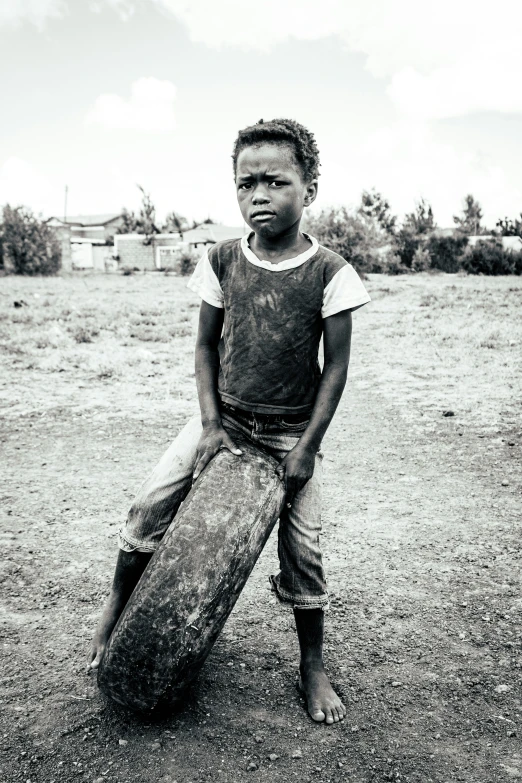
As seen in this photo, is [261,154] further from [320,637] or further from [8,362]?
[8,362]

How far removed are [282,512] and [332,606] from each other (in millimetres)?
848

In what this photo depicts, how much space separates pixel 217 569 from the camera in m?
2.07

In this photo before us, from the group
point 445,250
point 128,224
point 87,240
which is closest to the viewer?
point 445,250

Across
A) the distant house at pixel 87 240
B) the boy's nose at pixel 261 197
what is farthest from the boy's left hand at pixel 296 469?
the distant house at pixel 87 240

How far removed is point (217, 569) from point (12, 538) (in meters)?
1.91

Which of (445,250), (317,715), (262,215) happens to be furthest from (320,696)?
(445,250)

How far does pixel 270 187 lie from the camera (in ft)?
7.34

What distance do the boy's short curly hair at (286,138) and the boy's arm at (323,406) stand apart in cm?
55

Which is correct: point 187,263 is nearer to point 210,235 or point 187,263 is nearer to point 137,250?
point 137,250

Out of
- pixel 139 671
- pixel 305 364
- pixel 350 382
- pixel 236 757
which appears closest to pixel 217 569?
pixel 139 671

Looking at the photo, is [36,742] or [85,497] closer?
[36,742]

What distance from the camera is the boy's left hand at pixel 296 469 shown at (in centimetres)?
223

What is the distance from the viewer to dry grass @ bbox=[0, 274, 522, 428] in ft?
22.3

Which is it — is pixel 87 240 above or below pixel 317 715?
above
